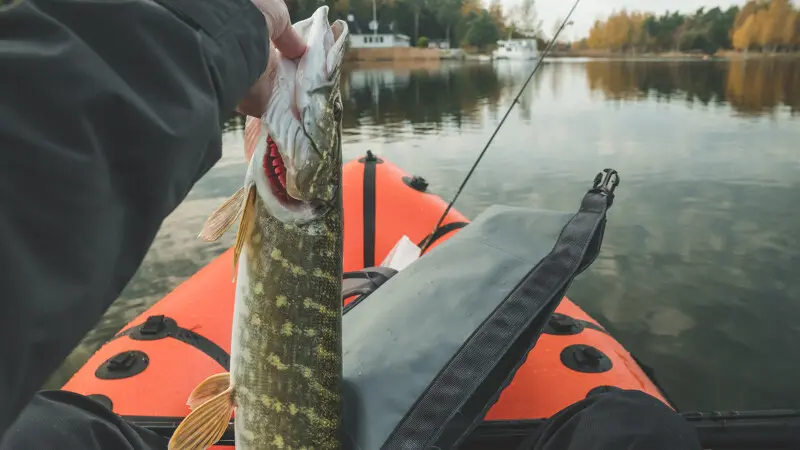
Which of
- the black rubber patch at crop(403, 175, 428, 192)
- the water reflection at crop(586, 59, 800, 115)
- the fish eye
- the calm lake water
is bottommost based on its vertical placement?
the calm lake water

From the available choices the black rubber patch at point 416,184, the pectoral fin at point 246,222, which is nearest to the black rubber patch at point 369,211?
the black rubber patch at point 416,184

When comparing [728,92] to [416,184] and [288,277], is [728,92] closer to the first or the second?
[416,184]

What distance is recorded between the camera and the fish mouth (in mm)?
1571

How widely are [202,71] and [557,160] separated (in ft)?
35.3

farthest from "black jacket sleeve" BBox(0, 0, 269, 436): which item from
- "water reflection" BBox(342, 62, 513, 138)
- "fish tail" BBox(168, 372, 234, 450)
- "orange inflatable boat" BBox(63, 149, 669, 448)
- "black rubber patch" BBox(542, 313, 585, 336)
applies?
"water reflection" BBox(342, 62, 513, 138)

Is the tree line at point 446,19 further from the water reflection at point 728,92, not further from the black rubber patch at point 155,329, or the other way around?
the black rubber patch at point 155,329

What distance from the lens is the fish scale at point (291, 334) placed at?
5.41ft

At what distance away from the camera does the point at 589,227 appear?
2.23 m

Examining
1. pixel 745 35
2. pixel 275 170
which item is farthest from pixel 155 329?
pixel 745 35

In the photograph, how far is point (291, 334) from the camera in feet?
5.51

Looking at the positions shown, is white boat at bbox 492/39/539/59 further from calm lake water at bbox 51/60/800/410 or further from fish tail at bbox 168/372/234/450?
fish tail at bbox 168/372/234/450

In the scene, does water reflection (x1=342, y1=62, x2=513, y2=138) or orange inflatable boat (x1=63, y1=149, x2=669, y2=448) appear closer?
orange inflatable boat (x1=63, y1=149, x2=669, y2=448)

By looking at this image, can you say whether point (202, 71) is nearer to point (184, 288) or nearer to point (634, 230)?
point (184, 288)

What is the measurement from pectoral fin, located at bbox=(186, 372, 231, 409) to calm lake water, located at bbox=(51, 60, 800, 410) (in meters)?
3.45
